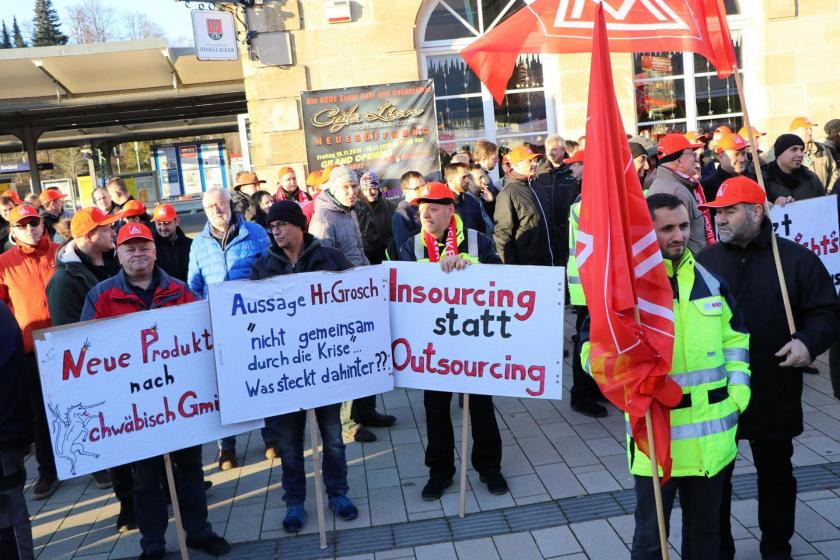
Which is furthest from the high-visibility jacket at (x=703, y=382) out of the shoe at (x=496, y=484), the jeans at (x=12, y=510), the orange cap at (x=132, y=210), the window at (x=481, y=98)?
the window at (x=481, y=98)

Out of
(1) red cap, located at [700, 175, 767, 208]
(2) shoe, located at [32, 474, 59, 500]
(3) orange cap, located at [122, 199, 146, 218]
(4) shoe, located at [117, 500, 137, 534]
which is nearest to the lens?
(1) red cap, located at [700, 175, 767, 208]

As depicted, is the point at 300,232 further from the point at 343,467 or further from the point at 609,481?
the point at 609,481

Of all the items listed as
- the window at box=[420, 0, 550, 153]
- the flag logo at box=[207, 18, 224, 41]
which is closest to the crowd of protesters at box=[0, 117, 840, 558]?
the flag logo at box=[207, 18, 224, 41]

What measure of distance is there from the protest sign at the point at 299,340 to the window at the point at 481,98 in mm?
8330

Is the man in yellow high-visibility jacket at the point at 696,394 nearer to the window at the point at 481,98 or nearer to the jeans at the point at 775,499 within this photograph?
the jeans at the point at 775,499

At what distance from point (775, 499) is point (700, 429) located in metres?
1.06

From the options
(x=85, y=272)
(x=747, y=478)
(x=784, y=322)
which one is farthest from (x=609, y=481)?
(x=85, y=272)

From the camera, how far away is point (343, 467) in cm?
528

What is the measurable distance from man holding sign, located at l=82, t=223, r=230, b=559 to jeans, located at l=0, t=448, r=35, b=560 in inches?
27.5

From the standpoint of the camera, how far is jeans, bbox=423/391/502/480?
17.6 feet

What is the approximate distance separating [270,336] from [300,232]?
72 cm

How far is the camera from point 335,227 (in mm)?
6469

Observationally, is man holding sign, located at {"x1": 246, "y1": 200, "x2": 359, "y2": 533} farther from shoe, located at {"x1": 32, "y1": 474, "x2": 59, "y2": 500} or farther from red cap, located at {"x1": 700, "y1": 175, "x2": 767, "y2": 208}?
red cap, located at {"x1": 700, "y1": 175, "x2": 767, "y2": 208}

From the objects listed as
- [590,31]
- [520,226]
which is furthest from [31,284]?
[590,31]
